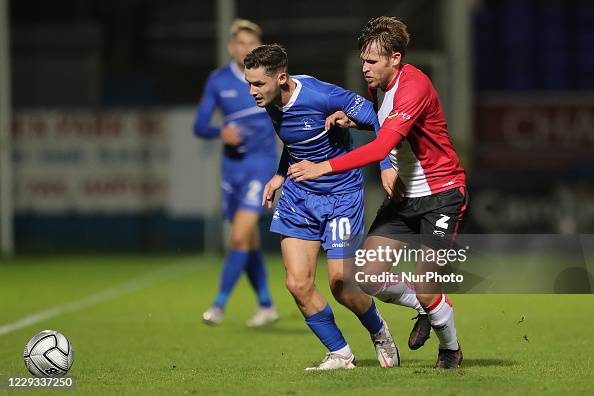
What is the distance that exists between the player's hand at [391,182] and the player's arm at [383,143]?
0.96ft

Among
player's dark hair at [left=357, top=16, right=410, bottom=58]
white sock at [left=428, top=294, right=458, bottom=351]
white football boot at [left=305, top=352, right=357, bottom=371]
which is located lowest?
white football boot at [left=305, top=352, right=357, bottom=371]

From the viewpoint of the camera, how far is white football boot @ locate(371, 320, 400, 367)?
20.1 feet

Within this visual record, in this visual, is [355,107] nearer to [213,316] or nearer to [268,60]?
[268,60]

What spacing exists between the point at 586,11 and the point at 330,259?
11.4m

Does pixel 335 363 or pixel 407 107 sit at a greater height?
pixel 407 107

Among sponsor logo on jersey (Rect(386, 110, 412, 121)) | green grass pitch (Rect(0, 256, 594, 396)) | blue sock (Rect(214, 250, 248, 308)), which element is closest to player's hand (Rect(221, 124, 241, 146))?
blue sock (Rect(214, 250, 248, 308))

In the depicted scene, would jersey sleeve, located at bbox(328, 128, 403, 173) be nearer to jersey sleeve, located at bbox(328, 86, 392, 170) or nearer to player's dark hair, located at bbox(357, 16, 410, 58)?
jersey sleeve, located at bbox(328, 86, 392, 170)

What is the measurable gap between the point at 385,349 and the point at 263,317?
2470 mm

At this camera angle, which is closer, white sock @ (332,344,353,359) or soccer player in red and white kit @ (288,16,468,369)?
soccer player in red and white kit @ (288,16,468,369)

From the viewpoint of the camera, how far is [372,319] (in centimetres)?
614

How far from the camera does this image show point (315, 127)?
6105 mm

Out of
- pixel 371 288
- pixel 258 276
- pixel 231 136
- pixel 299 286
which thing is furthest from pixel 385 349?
pixel 258 276

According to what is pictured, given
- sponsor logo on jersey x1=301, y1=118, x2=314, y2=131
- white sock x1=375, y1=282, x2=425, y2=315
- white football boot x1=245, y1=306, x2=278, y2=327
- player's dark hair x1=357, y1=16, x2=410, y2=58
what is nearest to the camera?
player's dark hair x1=357, y1=16, x2=410, y2=58

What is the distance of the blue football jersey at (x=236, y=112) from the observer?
28.3ft
